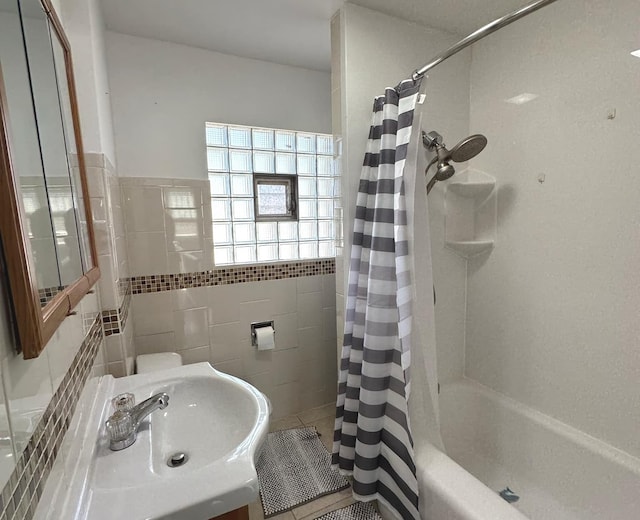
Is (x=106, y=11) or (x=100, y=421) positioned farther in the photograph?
(x=106, y=11)

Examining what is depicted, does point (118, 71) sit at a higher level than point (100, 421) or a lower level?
higher

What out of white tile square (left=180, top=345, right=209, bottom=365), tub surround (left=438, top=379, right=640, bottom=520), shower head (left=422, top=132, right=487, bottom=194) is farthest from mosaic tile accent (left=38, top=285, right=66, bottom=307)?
tub surround (left=438, top=379, right=640, bottom=520)

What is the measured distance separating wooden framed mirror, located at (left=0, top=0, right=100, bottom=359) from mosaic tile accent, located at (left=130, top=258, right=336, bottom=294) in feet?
2.22

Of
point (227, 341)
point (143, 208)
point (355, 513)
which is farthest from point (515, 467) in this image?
point (143, 208)

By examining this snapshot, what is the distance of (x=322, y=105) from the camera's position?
6.84ft

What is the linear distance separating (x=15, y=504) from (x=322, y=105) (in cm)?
221

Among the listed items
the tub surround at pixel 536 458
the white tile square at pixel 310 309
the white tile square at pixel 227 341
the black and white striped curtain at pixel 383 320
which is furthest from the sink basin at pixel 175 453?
the tub surround at pixel 536 458

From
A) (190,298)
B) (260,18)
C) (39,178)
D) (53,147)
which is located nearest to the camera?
(39,178)

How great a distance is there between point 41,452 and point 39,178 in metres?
0.54

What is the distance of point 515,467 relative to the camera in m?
1.56

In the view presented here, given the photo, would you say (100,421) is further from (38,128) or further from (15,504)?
(38,128)

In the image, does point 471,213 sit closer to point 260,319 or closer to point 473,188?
point 473,188

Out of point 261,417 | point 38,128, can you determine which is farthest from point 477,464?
point 38,128

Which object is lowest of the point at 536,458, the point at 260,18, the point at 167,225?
the point at 536,458
